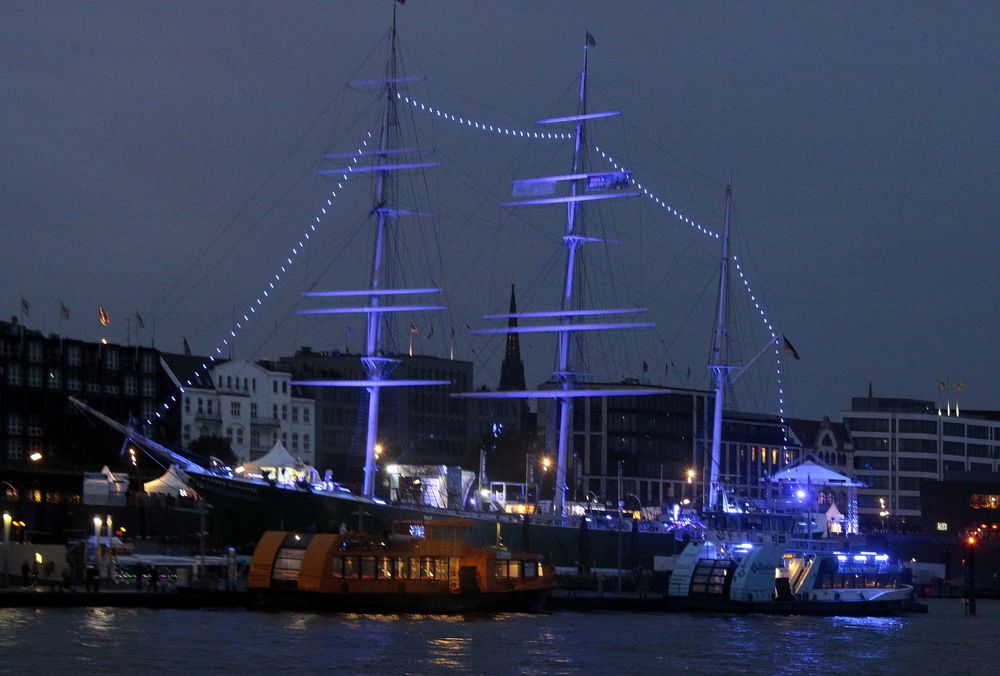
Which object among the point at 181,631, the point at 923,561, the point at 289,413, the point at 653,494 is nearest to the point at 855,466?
the point at 653,494

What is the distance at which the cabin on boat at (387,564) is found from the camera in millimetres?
63531

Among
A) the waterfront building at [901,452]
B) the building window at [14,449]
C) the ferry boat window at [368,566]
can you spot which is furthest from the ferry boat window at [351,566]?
the waterfront building at [901,452]

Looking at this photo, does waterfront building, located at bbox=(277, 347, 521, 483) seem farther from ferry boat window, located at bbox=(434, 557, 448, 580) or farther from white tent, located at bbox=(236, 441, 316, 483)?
ferry boat window, located at bbox=(434, 557, 448, 580)

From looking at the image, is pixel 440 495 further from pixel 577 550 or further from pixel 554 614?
pixel 554 614

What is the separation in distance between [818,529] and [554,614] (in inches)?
1196

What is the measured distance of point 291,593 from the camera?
63.4 meters

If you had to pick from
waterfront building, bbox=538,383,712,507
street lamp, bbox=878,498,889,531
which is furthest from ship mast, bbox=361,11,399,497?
street lamp, bbox=878,498,889,531

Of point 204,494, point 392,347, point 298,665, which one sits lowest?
point 298,665

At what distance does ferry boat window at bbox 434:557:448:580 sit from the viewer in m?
64.6

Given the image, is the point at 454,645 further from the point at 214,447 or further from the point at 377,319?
the point at 214,447

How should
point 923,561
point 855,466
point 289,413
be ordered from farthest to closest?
point 855,466 < point 289,413 < point 923,561

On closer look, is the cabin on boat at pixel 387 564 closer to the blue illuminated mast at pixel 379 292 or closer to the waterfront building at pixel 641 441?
the blue illuminated mast at pixel 379 292

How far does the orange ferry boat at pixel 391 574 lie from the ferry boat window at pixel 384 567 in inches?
1.4

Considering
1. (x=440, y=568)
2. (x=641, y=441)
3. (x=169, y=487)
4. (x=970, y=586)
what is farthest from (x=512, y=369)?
(x=440, y=568)
